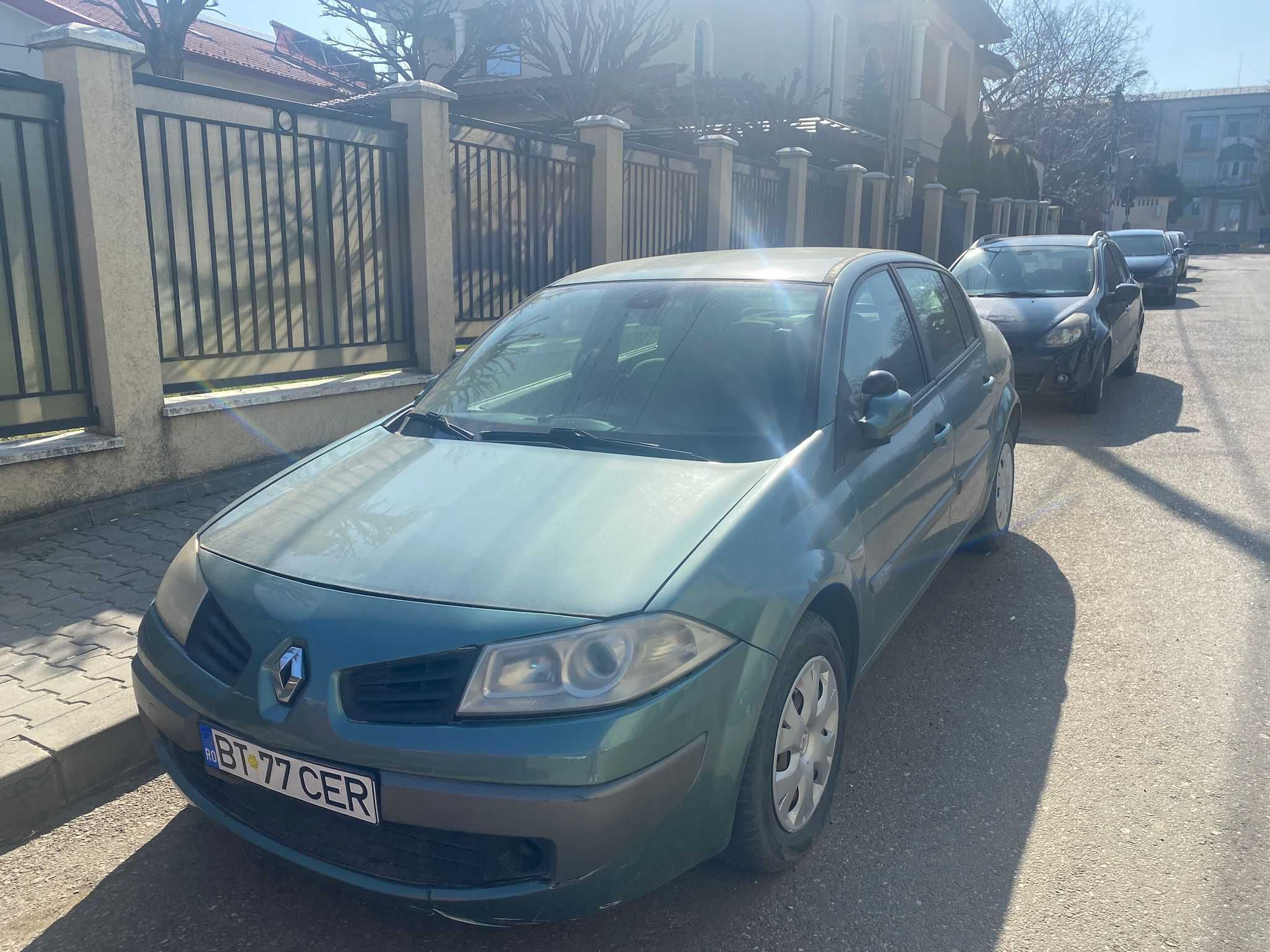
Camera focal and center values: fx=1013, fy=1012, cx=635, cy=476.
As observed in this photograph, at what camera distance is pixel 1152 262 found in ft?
68.6

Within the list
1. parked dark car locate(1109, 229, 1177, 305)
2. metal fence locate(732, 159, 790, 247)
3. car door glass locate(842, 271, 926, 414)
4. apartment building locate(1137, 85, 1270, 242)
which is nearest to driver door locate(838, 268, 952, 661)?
car door glass locate(842, 271, 926, 414)

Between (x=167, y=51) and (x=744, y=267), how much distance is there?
50.1 ft

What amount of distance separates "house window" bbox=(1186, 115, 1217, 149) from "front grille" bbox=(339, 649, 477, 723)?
102m

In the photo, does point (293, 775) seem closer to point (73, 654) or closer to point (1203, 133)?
point (73, 654)

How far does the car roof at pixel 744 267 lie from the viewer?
11.9 feet

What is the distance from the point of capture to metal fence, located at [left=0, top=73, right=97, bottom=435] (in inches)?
203

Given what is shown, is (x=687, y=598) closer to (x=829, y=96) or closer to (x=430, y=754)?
(x=430, y=754)

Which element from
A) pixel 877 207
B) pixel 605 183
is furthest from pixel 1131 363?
pixel 877 207

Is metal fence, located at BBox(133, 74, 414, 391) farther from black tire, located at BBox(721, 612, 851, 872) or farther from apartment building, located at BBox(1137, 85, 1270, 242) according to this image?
apartment building, located at BBox(1137, 85, 1270, 242)

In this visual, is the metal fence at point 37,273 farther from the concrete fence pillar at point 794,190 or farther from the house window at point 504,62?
the house window at point 504,62

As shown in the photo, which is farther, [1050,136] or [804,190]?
[1050,136]

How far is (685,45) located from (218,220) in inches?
738

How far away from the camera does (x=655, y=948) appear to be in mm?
2414

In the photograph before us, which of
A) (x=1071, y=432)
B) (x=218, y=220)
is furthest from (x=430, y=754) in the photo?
(x=1071, y=432)
